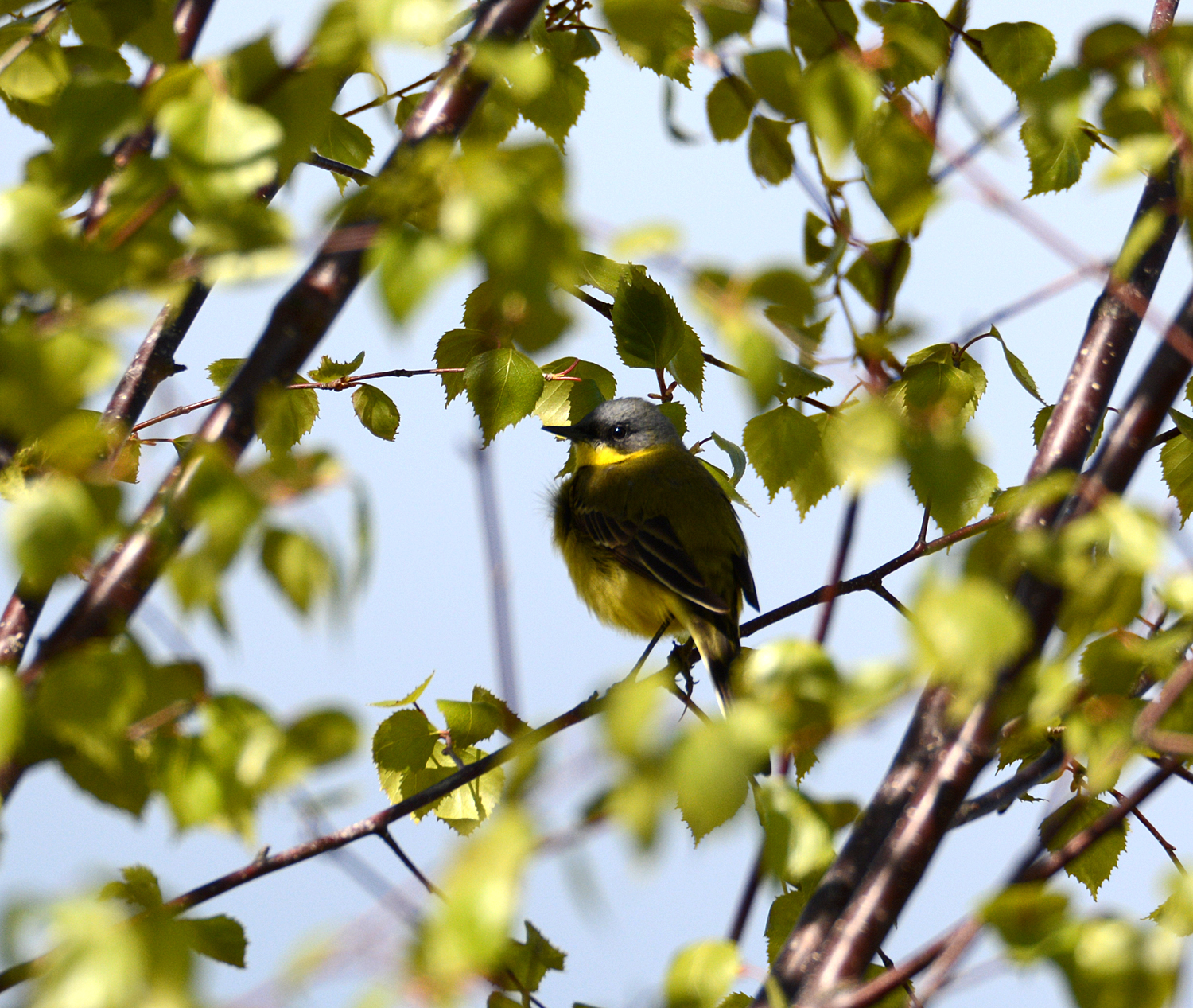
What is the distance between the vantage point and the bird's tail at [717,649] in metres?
2.81

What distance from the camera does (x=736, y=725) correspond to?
0.85m

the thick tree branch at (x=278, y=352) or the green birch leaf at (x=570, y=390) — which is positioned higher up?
the green birch leaf at (x=570, y=390)

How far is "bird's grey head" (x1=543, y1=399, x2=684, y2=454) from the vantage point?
3.87 m

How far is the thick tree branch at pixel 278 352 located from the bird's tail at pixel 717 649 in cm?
172

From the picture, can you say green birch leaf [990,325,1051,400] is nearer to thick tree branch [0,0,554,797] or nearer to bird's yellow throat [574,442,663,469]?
thick tree branch [0,0,554,797]

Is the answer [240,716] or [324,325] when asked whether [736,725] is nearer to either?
[240,716]

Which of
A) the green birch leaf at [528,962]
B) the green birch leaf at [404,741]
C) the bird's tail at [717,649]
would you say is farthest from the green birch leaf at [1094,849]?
the green birch leaf at [404,741]

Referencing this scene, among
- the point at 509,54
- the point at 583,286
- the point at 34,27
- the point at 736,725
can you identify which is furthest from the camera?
the point at 583,286

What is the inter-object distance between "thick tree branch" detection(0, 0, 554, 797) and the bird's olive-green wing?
5.82ft

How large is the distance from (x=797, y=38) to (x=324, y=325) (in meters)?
0.67

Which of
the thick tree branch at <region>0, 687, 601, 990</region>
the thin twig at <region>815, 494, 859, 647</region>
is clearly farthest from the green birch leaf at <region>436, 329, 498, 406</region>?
the thin twig at <region>815, 494, 859, 647</region>

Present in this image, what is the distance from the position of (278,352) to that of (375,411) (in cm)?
102

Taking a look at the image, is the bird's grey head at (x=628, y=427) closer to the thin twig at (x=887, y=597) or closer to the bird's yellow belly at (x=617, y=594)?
the bird's yellow belly at (x=617, y=594)

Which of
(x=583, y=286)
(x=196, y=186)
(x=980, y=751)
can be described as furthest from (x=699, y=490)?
(x=196, y=186)
